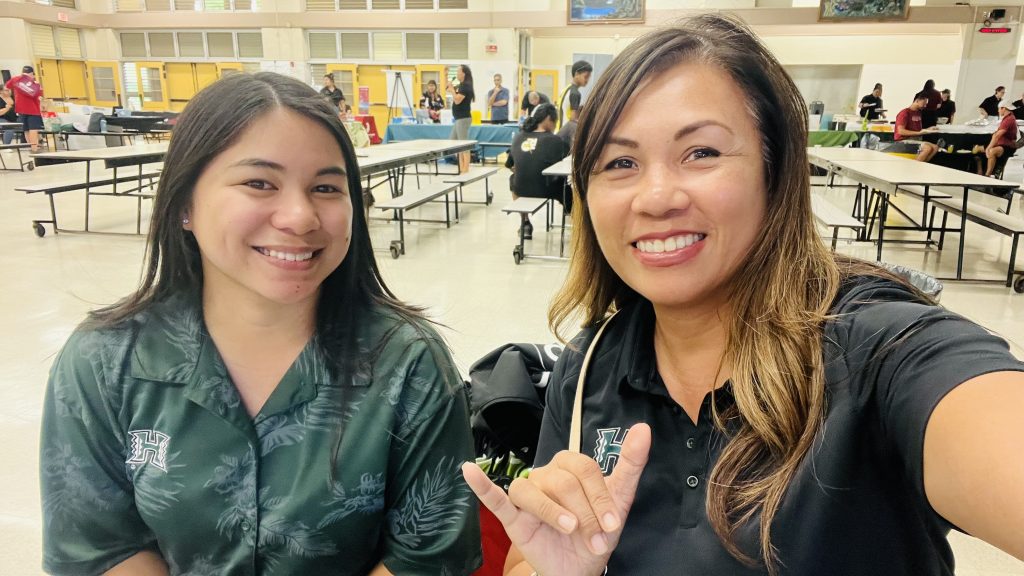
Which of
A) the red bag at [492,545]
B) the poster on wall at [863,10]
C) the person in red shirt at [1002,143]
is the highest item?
the poster on wall at [863,10]

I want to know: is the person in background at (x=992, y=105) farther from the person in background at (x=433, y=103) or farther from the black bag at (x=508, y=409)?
the black bag at (x=508, y=409)

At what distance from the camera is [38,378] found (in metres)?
3.12

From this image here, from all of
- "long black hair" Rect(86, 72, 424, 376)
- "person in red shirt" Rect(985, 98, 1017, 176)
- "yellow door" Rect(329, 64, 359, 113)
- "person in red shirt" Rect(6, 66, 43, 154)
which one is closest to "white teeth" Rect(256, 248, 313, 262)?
"long black hair" Rect(86, 72, 424, 376)

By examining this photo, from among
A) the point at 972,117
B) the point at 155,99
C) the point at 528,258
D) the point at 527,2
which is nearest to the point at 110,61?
the point at 155,99

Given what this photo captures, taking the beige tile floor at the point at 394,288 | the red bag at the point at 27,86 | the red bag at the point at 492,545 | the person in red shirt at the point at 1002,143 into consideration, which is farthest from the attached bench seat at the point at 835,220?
the red bag at the point at 27,86

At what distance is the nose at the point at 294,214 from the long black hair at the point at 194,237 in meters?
0.12

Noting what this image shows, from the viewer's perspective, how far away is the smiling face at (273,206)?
107 cm

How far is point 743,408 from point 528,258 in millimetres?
4748

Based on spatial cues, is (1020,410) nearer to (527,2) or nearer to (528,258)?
(528,258)

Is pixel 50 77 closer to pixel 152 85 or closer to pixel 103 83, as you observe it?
pixel 103 83

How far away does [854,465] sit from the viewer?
31.6 inches

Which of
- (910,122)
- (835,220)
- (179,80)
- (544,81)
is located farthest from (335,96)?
(179,80)

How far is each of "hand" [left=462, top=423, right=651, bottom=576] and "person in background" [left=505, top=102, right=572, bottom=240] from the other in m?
5.00

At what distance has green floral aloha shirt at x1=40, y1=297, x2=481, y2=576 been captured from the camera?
1.06 m
